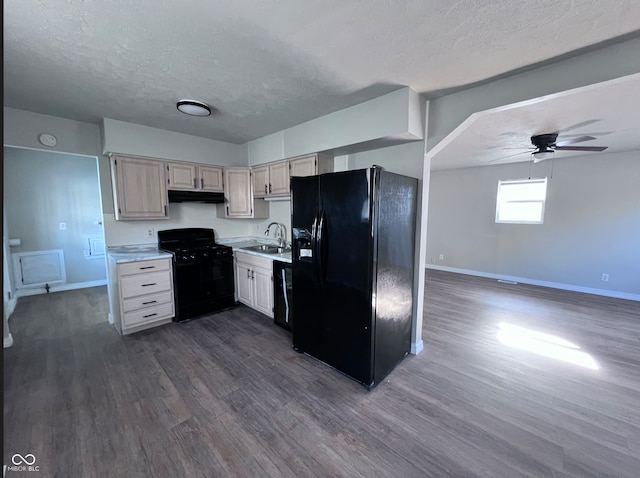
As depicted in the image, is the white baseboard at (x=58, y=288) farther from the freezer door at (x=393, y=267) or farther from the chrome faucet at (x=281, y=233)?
the freezer door at (x=393, y=267)

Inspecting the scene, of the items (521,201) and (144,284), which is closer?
(144,284)

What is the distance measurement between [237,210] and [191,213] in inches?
26.5

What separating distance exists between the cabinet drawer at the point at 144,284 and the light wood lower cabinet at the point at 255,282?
35.9 inches

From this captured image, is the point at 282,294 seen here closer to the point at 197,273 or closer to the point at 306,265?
the point at 306,265

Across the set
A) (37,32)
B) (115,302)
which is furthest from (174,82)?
(115,302)

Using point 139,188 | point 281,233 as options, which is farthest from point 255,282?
point 139,188

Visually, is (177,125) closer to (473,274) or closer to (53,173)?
(53,173)

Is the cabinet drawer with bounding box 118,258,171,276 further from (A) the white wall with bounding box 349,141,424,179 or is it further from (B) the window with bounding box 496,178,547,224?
(B) the window with bounding box 496,178,547,224

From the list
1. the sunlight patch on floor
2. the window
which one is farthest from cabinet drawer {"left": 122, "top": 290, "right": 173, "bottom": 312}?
the window

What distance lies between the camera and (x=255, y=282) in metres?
3.79

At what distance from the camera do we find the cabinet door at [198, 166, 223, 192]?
3.99m

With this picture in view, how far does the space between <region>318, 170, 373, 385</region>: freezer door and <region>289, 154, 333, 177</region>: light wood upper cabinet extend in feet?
2.87

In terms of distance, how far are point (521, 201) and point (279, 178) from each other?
4690 mm

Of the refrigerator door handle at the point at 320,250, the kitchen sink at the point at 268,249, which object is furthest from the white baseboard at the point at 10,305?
the refrigerator door handle at the point at 320,250
